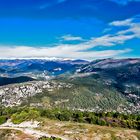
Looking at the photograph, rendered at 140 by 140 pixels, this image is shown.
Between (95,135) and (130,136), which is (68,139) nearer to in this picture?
(95,135)

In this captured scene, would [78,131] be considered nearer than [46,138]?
No

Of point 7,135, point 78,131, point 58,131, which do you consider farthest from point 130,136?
point 7,135

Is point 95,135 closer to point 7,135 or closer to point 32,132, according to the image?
point 32,132

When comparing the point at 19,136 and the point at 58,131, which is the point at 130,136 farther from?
the point at 19,136

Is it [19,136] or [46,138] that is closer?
[46,138]

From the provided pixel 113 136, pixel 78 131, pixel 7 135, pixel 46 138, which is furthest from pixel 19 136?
pixel 113 136

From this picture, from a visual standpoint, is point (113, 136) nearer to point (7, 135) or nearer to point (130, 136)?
point (130, 136)

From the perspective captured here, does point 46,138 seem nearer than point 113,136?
Yes

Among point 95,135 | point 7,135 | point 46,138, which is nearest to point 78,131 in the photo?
→ point 95,135
